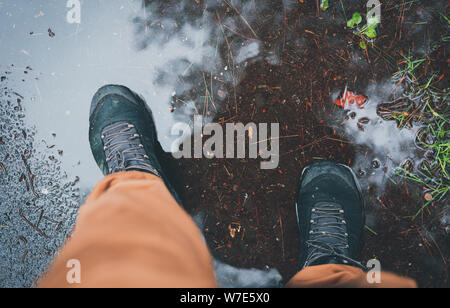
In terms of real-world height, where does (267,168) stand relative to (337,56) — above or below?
below

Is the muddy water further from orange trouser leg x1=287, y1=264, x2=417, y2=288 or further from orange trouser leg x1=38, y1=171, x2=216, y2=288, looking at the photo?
orange trouser leg x1=38, y1=171, x2=216, y2=288

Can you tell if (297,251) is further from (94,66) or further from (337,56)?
(94,66)

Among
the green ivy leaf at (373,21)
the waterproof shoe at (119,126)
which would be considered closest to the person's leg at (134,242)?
the waterproof shoe at (119,126)

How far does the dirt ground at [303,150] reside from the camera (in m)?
1.82

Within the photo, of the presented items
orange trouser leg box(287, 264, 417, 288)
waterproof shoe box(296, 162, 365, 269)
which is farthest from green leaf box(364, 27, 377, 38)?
orange trouser leg box(287, 264, 417, 288)

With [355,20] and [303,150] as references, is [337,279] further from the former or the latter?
[355,20]

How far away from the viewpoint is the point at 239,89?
186 centimetres

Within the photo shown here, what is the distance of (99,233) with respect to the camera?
3.51 ft

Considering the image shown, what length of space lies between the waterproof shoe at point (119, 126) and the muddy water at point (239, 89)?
7cm

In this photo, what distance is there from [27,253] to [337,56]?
2.39 meters

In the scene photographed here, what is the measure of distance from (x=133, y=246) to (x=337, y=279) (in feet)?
3.22

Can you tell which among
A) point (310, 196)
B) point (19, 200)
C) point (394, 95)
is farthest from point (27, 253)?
point (394, 95)

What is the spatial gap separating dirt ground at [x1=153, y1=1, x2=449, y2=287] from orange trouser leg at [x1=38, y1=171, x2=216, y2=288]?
1.90 feet

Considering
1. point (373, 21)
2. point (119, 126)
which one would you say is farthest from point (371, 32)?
point (119, 126)
